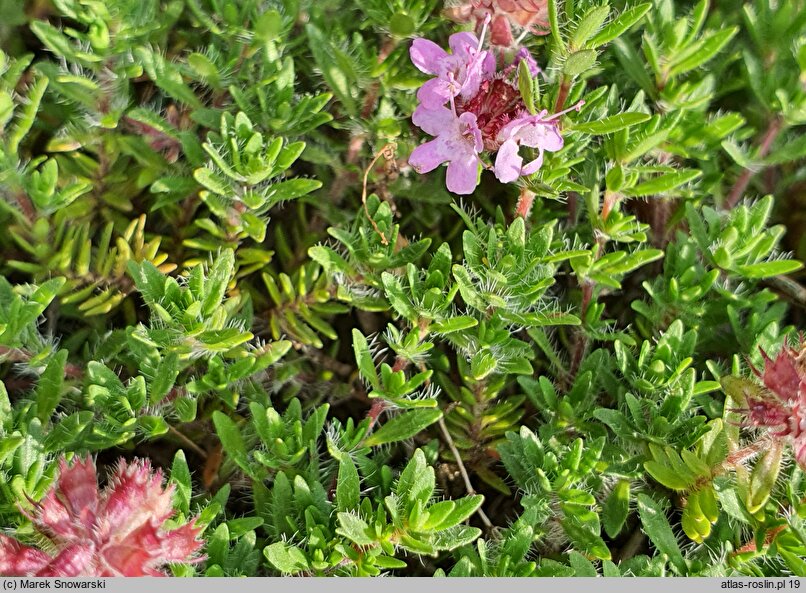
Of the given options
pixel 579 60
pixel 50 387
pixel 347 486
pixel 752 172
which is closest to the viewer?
pixel 579 60

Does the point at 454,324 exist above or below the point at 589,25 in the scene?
below

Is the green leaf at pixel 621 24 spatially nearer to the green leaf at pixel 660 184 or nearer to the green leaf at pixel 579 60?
the green leaf at pixel 579 60

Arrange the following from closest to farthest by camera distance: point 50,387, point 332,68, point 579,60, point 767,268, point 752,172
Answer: point 579,60, point 50,387, point 767,268, point 332,68, point 752,172

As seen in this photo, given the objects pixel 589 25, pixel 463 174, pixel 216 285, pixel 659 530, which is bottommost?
pixel 659 530

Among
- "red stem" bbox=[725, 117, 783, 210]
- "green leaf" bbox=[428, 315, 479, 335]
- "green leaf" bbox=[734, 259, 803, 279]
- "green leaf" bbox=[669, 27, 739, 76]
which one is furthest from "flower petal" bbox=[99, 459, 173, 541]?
"red stem" bbox=[725, 117, 783, 210]

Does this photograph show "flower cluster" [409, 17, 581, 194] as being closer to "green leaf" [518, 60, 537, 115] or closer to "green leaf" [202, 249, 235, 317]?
"green leaf" [518, 60, 537, 115]

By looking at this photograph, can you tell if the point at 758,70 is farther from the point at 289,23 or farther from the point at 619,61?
the point at 289,23

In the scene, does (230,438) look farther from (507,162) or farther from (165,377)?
(507,162)

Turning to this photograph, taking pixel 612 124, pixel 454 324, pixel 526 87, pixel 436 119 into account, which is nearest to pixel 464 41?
pixel 436 119
